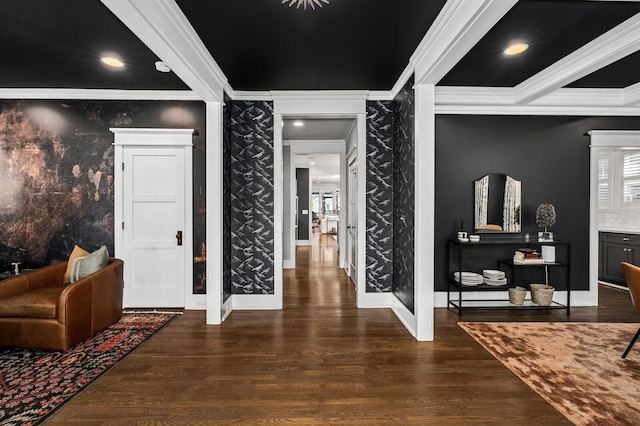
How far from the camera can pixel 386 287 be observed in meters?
4.41

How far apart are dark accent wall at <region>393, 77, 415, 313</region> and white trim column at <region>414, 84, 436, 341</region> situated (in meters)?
0.18

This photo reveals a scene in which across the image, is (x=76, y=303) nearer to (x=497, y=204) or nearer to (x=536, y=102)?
(x=497, y=204)

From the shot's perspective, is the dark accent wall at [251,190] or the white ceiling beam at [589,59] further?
the dark accent wall at [251,190]

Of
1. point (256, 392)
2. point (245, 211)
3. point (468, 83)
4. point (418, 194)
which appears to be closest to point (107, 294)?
point (245, 211)

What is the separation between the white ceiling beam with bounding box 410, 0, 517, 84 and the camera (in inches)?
81.1

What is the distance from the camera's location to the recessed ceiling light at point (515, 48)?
305 cm

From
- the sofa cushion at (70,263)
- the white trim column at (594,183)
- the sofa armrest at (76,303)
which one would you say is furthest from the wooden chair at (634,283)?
the sofa cushion at (70,263)

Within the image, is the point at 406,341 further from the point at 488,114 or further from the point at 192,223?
the point at 488,114

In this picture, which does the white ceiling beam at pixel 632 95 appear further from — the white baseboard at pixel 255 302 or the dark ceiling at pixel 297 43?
the white baseboard at pixel 255 302

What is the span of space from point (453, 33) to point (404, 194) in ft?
5.92

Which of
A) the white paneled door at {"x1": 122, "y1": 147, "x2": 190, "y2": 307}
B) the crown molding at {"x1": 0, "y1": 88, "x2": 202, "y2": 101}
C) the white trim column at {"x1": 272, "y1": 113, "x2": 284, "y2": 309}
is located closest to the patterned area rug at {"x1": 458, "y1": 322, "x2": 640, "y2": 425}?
the white trim column at {"x1": 272, "y1": 113, "x2": 284, "y2": 309}

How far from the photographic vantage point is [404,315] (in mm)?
3768

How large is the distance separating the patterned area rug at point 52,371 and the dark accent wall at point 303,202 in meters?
7.46

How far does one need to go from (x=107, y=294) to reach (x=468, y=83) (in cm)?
473
